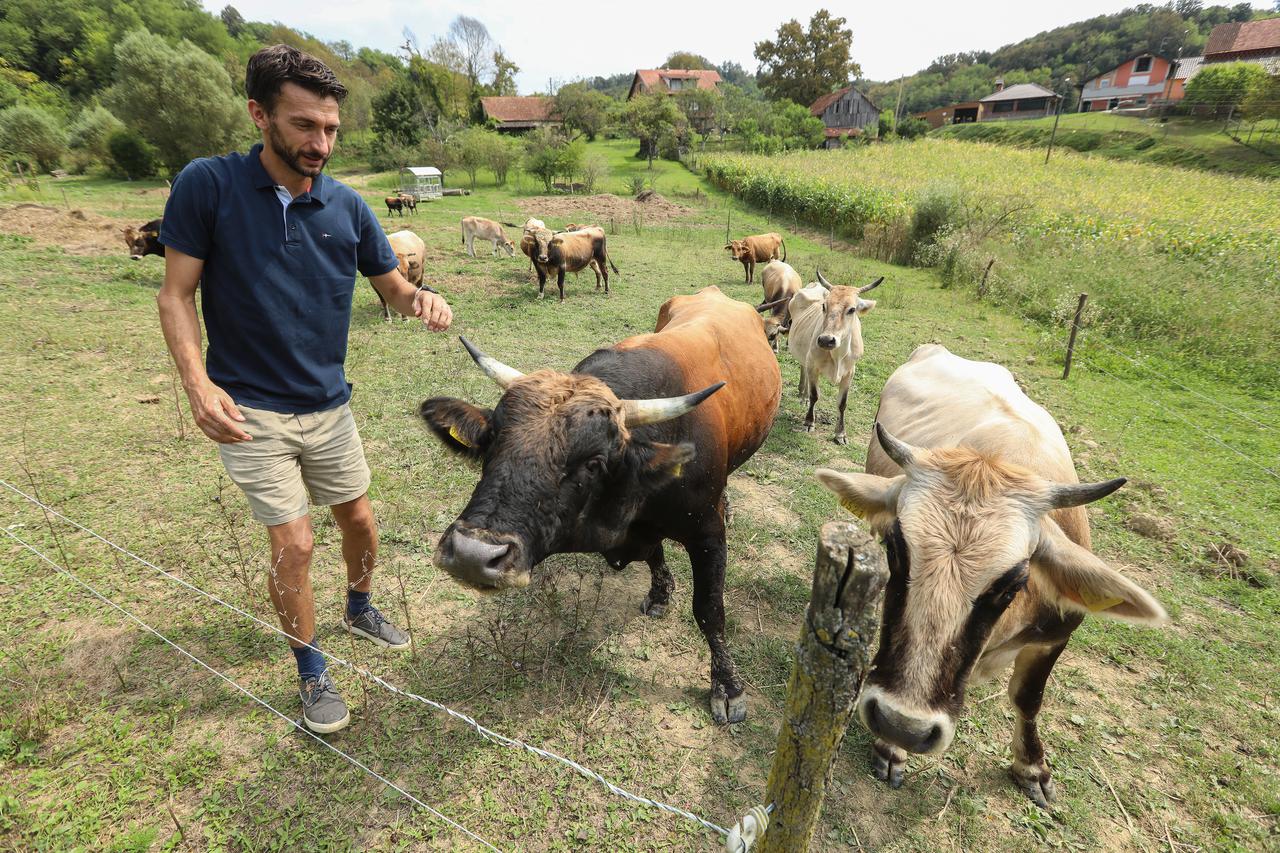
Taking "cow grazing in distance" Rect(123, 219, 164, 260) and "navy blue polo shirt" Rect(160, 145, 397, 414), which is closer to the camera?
"navy blue polo shirt" Rect(160, 145, 397, 414)

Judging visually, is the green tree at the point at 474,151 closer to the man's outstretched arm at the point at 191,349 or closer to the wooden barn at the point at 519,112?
the wooden barn at the point at 519,112

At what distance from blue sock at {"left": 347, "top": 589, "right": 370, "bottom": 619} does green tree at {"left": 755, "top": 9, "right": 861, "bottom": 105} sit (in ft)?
266

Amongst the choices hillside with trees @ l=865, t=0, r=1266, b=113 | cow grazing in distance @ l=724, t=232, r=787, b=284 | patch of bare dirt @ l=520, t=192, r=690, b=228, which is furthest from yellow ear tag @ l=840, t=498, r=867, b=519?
hillside with trees @ l=865, t=0, r=1266, b=113

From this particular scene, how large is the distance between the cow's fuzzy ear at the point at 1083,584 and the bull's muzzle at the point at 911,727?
0.84 metres

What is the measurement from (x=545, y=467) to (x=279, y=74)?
196 cm

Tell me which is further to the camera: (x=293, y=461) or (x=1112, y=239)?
(x=1112, y=239)

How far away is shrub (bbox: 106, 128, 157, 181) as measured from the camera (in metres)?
30.3

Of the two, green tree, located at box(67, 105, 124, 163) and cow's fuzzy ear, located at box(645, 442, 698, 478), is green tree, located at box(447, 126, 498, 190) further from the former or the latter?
cow's fuzzy ear, located at box(645, 442, 698, 478)

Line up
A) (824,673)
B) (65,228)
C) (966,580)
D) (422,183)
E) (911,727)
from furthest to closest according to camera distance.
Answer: (422,183)
(65,228)
(966,580)
(911,727)
(824,673)

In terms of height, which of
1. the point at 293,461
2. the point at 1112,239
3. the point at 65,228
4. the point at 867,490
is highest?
the point at 65,228

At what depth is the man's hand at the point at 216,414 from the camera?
7.06 ft

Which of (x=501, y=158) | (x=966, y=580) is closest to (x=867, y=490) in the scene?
(x=966, y=580)

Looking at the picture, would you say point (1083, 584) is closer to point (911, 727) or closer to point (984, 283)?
point (911, 727)

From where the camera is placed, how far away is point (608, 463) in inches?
98.1
